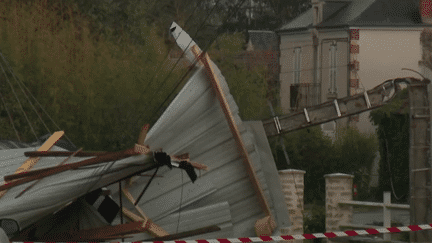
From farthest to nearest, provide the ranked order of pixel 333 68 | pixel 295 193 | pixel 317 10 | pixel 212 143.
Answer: pixel 317 10 < pixel 333 68 < pixel 295 193 < pixel 212 143

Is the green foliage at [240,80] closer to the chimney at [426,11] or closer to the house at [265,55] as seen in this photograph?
the house at [265,55]

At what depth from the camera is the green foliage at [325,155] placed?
2880cm

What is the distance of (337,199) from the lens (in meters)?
16.7

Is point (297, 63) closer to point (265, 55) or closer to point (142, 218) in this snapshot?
point (265, 55)

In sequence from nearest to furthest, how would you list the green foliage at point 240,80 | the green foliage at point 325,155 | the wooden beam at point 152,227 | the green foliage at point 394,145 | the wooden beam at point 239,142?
the wooden beam at point 152,227 → the wooden beam at point 239,142 → the green foliage at point 240,80 → the green foliage at point 394,145 → the green foliage at point 325,155

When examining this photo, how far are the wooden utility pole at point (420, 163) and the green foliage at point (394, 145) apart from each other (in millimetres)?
11454

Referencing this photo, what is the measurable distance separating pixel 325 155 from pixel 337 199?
13845 mm

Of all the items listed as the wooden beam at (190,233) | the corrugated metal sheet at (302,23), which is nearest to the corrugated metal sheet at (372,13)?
the corrugated metal sheet at (302,23)

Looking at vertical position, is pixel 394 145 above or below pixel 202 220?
below

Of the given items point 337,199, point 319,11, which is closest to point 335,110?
point 337,199

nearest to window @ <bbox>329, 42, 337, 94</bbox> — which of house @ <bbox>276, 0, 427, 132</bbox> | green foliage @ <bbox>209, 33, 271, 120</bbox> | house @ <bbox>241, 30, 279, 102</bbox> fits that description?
house @ <bbox>276, 0, 427, 132</bbox>

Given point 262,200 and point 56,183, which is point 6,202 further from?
point 262,200

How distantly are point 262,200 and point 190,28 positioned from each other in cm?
236

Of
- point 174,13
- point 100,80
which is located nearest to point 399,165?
point 174,13
